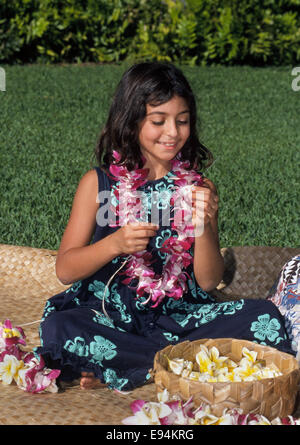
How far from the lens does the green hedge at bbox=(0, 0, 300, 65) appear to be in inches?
453

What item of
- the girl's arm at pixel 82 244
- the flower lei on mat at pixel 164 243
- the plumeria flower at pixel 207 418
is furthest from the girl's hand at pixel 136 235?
the plumeria flower at pixel 207 418

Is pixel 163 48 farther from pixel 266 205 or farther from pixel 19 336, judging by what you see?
pixel 19 336

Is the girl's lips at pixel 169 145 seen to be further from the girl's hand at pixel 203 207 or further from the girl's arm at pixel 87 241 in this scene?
the girl's arm at pixel 87 241

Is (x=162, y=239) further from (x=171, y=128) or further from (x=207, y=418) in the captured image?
Answer: (x=207, y=418)

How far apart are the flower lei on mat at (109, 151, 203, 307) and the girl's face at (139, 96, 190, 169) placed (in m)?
0.11

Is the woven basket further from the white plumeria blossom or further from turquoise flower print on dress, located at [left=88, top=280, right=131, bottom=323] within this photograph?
turquoise flower print on dress, located at [left=88, top=280, right=131, bottom=323]

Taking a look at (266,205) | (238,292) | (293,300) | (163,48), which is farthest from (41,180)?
(163,48)

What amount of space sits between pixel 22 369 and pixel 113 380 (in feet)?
1.07

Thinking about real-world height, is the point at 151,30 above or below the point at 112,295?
above

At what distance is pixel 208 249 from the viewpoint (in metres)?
2.88

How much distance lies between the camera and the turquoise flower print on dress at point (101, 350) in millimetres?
2777

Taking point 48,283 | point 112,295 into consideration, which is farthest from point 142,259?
point 48,283

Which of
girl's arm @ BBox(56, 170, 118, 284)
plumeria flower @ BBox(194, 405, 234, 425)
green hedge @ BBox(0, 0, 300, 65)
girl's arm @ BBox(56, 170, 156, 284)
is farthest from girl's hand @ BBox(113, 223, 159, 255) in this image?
green hedge @ BBox(0, 0, 300, 65)

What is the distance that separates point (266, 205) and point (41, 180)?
5.60 feet
